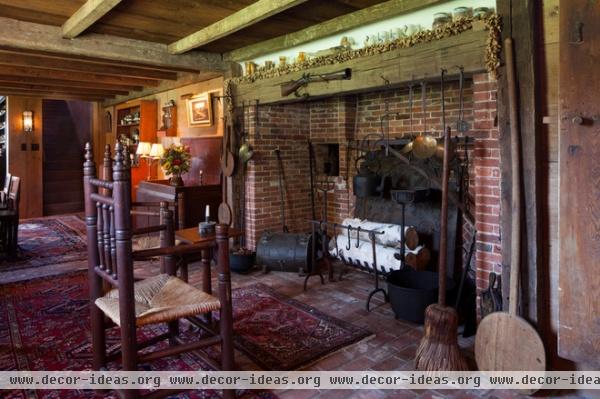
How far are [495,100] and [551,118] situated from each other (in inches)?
15.3

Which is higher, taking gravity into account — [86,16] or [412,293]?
[86,16]

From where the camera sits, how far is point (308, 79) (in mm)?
4016

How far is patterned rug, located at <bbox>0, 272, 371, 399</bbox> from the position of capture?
2666mm

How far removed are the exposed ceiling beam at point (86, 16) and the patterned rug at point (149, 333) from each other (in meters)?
2.33

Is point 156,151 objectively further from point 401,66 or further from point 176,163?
point 401,66

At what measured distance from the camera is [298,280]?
4363 millimetres

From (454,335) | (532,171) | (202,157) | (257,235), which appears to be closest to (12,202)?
(202,157)

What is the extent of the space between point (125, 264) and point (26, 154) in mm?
8087

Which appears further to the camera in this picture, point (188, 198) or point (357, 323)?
point (188, 198)

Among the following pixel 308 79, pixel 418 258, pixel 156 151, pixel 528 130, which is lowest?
pixel 418 258

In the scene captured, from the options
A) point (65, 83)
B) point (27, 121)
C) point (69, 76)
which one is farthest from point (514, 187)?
point (27, 121)

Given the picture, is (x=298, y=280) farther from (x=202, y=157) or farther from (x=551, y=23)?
(x=551, y=23)

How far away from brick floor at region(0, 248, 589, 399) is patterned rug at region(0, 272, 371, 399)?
0.35ft

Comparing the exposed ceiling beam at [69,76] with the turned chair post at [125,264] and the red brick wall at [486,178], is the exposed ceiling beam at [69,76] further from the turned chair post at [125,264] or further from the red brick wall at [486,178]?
the red brick wall at [486,178]
